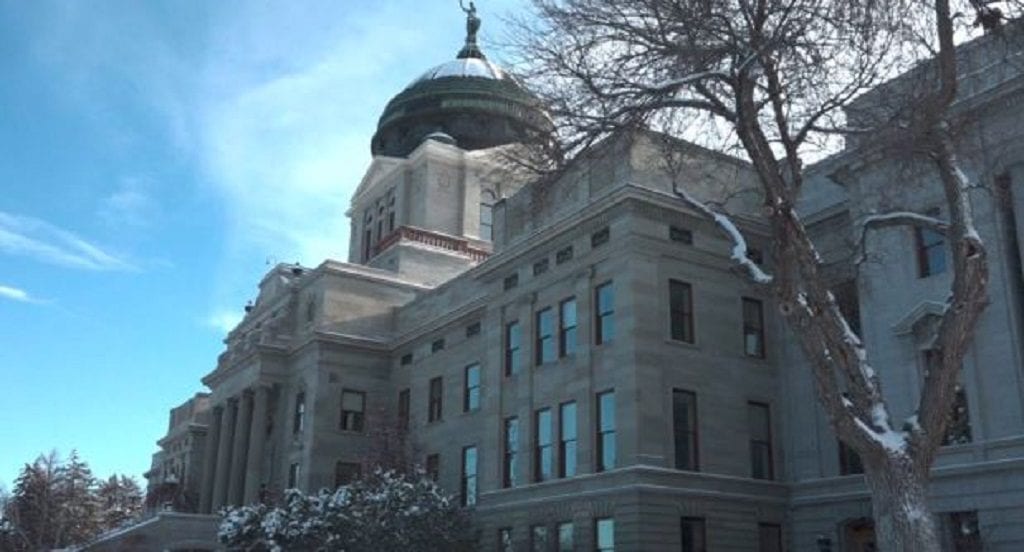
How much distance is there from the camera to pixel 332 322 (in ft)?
168

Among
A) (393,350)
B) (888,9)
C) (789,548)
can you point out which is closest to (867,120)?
(888,9)

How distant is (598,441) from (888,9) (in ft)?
62.7

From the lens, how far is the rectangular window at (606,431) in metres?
32.6

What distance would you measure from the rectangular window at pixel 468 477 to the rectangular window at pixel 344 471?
8.27m

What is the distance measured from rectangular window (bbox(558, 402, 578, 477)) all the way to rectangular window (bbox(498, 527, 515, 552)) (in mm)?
3141

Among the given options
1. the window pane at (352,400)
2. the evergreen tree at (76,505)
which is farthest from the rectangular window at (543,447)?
the evergreen tree at (76,505)

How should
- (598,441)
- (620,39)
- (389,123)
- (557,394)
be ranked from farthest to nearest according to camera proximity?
(389,123)
(557,394)
(598,441)
(620,39)

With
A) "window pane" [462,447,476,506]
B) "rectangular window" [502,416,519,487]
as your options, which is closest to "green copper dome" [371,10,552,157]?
"window pane" [462,447,476,506]

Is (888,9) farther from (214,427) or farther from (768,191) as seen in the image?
(214,427)

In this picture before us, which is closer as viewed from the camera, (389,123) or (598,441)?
(598,441)

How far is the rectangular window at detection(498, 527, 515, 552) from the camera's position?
35.8 metres

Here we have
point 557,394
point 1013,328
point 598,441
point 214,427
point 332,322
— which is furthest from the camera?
point 214,427

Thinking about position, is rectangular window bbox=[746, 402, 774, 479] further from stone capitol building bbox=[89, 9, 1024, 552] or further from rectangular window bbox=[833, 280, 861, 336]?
rectangular window bbox=[833, 280, 861, 336]

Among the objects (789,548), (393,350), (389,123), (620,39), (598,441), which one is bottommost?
(789,548)
